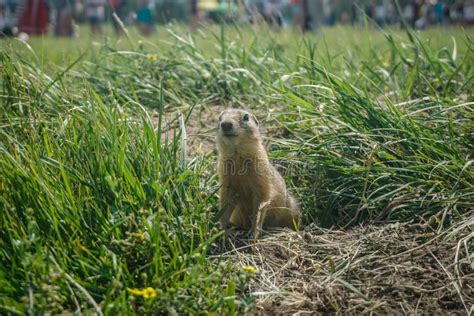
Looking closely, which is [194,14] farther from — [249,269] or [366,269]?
[249,269]

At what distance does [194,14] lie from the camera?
985cm

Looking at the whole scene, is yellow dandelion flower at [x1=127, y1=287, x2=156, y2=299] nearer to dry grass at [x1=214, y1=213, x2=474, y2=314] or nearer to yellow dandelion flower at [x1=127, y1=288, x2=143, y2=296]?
yellow dandelion flower at [x1=127, y1=288, x2=143, y2=296]

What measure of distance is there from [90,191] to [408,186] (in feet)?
5.78

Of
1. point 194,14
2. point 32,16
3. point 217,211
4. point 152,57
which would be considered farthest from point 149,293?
point 32,16

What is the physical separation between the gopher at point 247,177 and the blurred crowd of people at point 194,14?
8.50ft

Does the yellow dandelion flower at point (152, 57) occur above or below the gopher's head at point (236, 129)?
above

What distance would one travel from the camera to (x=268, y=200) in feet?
12.6

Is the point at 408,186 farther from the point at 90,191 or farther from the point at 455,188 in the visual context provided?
the point at 90,191

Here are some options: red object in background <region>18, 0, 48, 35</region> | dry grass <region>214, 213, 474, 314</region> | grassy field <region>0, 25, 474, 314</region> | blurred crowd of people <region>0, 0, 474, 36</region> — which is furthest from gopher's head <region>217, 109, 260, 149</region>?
red object in background <region>18, 0, 48, 35</region>

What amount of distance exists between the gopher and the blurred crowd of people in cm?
259

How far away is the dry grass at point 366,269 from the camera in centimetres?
295

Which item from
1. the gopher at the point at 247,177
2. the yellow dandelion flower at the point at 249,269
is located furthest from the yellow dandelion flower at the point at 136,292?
the gopher at the point at 247,177

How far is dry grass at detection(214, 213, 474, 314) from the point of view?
9.67 ft

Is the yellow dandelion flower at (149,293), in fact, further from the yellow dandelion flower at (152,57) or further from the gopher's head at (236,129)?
the yellow dandelion flower at (152,57)
